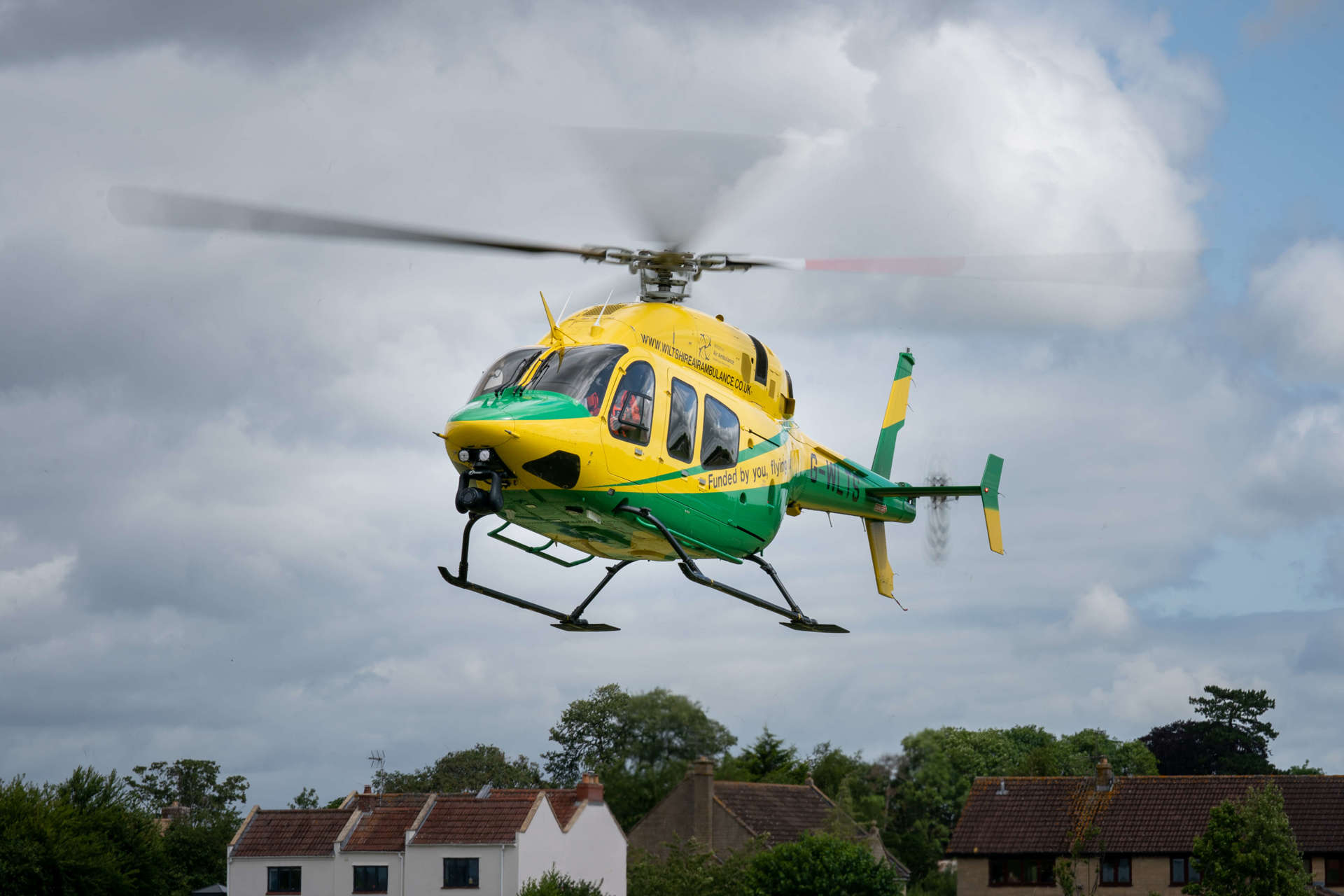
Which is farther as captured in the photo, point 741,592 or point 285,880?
point 285,880

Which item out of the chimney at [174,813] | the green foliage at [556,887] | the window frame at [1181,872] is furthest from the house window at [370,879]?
the window frame at [1181,872]

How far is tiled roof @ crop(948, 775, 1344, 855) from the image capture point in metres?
63.4

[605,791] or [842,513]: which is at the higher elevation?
[842,513]

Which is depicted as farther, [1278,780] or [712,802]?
[712,802]

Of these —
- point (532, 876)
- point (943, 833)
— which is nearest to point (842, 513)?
point (532, 876)

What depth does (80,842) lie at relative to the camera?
194 feet

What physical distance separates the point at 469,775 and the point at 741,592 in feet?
269

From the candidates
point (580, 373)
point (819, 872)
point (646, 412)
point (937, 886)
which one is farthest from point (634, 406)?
point (937, 886)

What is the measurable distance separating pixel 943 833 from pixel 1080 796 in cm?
2914

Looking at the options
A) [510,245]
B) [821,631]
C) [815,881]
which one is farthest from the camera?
[815,881]

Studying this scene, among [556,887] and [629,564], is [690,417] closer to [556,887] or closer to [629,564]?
[629,564]

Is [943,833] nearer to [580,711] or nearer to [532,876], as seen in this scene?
[580,711]

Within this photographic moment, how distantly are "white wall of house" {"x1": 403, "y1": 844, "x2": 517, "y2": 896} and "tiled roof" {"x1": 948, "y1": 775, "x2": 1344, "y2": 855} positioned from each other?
20.8 meters

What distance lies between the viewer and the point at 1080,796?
67938 millimetres
